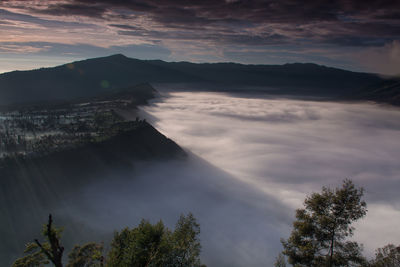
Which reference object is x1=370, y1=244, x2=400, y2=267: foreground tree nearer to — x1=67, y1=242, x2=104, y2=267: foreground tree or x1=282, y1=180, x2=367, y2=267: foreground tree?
x1=282, y1=180, x2=367, y2=267: foreground tree

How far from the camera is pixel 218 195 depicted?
184625 millimetres

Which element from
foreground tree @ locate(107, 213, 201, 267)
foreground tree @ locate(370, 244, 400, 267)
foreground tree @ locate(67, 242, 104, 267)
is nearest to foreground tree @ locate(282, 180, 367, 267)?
foreground tree @ locate(370, 244, 400, 267)

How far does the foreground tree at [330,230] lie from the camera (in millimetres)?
28125

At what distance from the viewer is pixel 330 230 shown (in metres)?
28.6

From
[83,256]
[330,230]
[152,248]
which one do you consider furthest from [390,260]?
[83,256]

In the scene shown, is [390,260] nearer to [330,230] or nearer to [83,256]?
[330,230]

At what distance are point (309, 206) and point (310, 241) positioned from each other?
3810 millimetres

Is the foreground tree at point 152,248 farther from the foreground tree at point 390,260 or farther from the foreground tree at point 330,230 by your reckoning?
the foreground tree at point 390,260

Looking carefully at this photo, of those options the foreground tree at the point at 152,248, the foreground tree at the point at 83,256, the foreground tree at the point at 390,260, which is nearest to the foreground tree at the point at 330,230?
the foreground tree at the point at 390,260

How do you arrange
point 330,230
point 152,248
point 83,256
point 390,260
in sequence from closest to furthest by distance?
point 152,248
point 390,260
point 330,230
point 83,256

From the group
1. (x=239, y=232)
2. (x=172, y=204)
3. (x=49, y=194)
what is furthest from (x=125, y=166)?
(x=239, y=232)

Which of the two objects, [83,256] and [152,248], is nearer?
[152,248]

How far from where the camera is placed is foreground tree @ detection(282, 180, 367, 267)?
28.1 m

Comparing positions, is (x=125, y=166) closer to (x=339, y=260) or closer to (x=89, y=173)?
(x=89, y=173)
